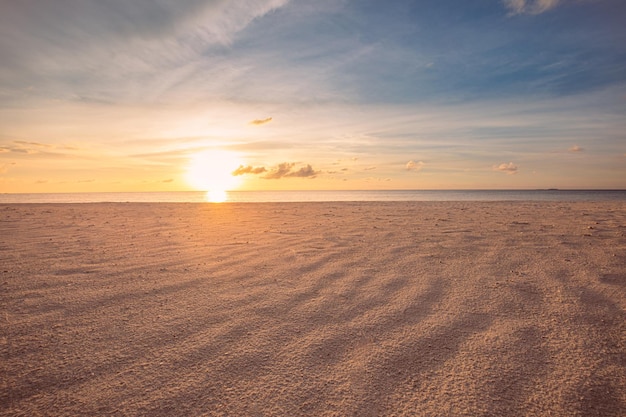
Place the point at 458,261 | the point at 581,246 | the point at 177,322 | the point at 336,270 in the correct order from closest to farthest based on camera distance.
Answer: the point at 177,322, the point at 336,270, the point at 458,261, the point at 581,246

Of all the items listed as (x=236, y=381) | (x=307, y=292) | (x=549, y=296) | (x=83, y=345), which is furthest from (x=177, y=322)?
(x=549, y=296)

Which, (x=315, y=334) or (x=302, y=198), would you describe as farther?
(x=302, y=198)

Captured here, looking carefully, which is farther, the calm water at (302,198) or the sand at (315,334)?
the calm water at (302,198)

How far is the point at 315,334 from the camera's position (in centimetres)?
255

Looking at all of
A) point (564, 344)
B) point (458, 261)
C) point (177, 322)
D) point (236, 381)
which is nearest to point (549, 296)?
point (564, 344)

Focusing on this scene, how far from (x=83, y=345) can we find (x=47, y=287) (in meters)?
1.80

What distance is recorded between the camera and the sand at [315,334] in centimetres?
180

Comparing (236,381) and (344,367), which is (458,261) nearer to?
(344,367)

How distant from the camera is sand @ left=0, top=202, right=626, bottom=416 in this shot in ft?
5.90

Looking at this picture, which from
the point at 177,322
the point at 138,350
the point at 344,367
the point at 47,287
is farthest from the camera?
the point at 47,287

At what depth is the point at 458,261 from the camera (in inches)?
186

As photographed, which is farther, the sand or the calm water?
the calm water

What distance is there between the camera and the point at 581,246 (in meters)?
5.59

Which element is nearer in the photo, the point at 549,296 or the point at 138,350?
the point at 138,350
